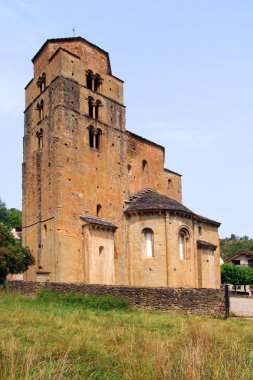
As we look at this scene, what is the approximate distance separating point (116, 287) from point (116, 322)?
19.6ft

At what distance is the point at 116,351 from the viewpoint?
300 inches

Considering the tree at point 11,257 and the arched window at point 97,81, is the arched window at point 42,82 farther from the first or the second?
the tree at point 11,257

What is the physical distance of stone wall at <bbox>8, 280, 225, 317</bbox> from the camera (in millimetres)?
16578

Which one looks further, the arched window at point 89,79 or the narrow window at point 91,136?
the arched window at point 89,79

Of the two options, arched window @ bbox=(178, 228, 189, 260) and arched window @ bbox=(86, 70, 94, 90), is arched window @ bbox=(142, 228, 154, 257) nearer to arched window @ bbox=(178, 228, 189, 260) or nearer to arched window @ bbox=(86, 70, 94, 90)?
arched window @ bbox=(178, 228, 189, 260)

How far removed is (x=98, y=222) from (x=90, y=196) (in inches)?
88.4

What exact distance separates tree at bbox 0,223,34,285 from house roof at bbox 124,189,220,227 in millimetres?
8043

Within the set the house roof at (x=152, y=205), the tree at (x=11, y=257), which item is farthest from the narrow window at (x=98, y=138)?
the tree at (x=11, y=257)

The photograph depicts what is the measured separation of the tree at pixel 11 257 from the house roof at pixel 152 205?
26.4 ft

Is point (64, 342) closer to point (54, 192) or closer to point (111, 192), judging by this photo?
point (54, 192)

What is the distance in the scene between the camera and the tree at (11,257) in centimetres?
2525

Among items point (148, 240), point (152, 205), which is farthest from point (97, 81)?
point (148, 240)

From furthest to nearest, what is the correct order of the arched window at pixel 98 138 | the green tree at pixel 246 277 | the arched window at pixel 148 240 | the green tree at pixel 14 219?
the green tree at pixel 14 219 < the green tree at pixel 246 277 < the arched window at pixel 98 138 < the arched window at pixel 148 240

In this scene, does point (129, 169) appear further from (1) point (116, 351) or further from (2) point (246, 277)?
(1) point (116, 351)
